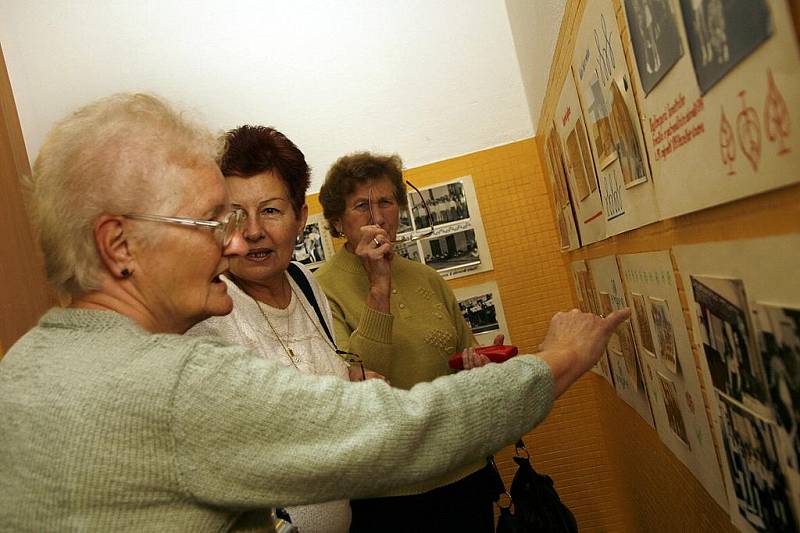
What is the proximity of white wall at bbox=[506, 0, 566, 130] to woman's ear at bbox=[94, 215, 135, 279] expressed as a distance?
0.97m

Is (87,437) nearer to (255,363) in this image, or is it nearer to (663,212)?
(255,363)

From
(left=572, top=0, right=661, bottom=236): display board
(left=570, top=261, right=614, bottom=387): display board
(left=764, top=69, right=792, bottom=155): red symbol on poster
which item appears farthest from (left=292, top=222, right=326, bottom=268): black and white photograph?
(left=764, top=69, right=792, bottom=155): red symbol on poster

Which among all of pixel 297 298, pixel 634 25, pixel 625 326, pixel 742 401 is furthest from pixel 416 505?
pixel 634 25

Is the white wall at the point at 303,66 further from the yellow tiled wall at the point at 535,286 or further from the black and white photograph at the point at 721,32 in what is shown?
the black and white photograph at the point at 721,32

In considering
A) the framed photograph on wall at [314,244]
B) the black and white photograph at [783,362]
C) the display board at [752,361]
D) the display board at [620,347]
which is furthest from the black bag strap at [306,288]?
the framed photograph on wall at [314,244]

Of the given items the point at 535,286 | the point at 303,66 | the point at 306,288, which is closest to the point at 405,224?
the point at 535,286

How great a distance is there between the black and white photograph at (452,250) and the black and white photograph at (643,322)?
1613 mm

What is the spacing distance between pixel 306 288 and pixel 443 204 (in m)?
1.30

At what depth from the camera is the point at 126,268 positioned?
3.06 ft

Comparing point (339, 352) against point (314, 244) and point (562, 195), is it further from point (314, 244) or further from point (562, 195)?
point (314, 244)

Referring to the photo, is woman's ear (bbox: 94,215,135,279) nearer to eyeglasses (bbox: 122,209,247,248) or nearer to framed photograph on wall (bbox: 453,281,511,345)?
eyeglasses (bbox: 122,209,247,248)

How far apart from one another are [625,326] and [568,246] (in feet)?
2.94

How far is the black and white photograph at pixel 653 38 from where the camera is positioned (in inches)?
28.2

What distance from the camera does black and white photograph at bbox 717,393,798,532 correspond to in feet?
2.24
